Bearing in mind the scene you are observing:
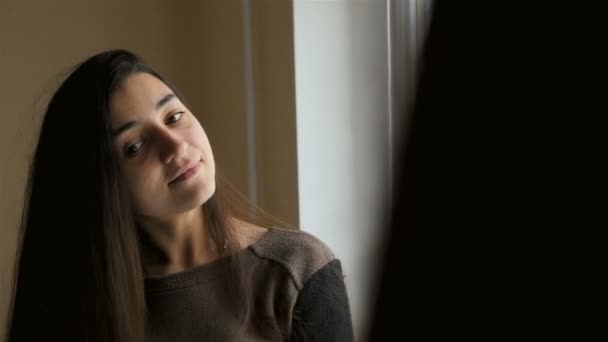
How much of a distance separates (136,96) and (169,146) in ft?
0.31

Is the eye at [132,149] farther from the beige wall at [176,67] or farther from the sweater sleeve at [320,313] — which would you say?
the beige wall at [176,67]

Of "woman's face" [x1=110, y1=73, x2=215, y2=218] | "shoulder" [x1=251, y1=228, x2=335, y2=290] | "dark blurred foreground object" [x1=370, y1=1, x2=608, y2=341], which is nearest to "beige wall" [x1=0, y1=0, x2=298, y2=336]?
"shoulder" [x1=251, y1=228, x2=335, y2=290]

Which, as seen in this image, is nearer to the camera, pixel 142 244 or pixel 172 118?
pixel 172 118

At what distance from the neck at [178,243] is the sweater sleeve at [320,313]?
16cm

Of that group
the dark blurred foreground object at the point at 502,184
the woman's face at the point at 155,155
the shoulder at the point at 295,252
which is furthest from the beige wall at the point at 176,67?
the dark blurred foreground object at the point at 502,184

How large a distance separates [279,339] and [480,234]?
36.5 inches

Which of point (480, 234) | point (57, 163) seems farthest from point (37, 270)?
point (480, 234)

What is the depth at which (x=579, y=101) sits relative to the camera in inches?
5.2

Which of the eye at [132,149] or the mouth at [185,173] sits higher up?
the eye at [132,149]

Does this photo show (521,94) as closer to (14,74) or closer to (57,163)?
(57,163)

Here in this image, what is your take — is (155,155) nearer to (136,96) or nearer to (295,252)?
(136,96)

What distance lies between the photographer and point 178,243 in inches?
43.1

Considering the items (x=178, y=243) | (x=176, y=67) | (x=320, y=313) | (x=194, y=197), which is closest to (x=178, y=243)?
(x=178, y=243)

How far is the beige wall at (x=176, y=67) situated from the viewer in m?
1.54
